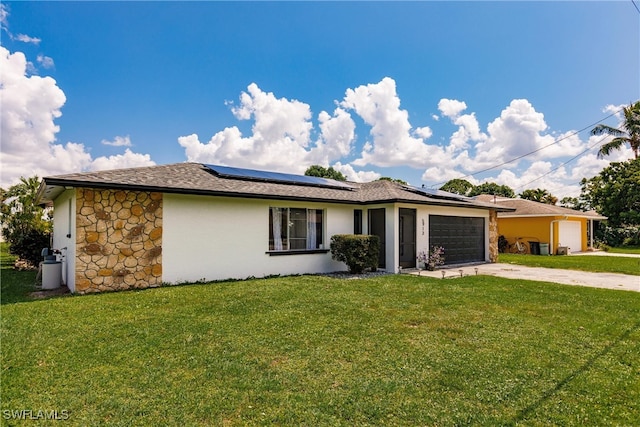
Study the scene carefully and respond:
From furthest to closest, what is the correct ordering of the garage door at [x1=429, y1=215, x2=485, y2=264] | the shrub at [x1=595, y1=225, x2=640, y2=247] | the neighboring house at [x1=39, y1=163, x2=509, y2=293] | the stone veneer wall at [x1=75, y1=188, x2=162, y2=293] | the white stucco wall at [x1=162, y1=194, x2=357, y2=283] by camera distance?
the shrub at [x1=595, y1=225, x2=640, y2=247]
the garage door at [x1=429, y1=215, x2=485, y2=264]
the white stucco wall at [x1=162, y1=194, x2=357, y2=283]
the neighboring house at [x1=39, y1=163, x2=509, y2=293]
the stone veneer wall at [x1=75, y1=188, x2=162, y2=293]

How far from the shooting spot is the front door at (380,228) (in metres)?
12.5

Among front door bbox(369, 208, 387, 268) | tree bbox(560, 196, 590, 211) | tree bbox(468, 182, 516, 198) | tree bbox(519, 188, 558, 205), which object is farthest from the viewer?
tree bbox(468, 182, 516, 198)

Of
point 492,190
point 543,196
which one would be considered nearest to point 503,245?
point 543,196

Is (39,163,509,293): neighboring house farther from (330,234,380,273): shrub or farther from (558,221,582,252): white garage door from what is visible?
(558,221,582,252): white garage door

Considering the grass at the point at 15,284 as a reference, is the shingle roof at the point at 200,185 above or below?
above

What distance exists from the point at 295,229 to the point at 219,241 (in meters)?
2.75

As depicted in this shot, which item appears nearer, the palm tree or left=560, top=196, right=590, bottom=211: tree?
the palm tree

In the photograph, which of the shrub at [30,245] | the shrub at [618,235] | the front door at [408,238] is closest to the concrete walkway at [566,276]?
the front door at [408,238]

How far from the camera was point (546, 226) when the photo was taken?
21.5 metres

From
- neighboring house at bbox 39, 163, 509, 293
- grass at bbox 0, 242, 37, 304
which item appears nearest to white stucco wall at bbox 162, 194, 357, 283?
neighboring house at bbox 39, 163, 509, 293

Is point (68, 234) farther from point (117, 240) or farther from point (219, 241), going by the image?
point (219, 241)

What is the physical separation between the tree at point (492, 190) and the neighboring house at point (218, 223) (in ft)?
133

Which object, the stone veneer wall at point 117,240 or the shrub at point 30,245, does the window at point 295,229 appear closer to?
the stone veneer wall at point 117,240

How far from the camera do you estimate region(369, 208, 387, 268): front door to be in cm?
1246
